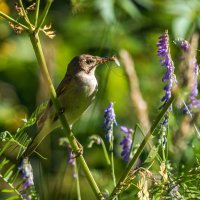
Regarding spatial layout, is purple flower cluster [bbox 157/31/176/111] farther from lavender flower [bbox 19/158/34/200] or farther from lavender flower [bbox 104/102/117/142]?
lavender flower [bbox 19/158/34/200]

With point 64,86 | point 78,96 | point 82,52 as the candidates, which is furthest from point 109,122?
point 82,52

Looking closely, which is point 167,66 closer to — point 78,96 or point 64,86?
point 78,96

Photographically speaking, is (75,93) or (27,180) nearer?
(27,180)

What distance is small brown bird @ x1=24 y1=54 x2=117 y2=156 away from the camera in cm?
354

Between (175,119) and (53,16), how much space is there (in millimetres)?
4612

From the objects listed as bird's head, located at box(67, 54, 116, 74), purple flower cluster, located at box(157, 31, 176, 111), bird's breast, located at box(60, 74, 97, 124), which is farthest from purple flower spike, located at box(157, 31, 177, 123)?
bird's head, located at box(67, 54, 116, 74)

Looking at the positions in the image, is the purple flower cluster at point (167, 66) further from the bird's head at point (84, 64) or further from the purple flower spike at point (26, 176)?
the bird's head at point (84, 64)

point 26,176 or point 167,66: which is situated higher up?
point 167,66

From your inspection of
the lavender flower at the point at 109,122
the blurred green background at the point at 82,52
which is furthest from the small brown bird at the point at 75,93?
the blurred green background at the point at 82,52

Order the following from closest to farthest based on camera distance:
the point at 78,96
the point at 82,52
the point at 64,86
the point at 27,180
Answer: the point at 27,180 → the point at 78,96 → the point at 64,86 → the point at 82,52

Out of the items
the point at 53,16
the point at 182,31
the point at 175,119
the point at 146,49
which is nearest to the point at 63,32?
the point at 53,16

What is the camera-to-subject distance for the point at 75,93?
3.81m

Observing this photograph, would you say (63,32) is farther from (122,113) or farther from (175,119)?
(175,119)

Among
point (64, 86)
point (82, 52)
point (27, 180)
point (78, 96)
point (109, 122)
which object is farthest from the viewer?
point (82, 52)
